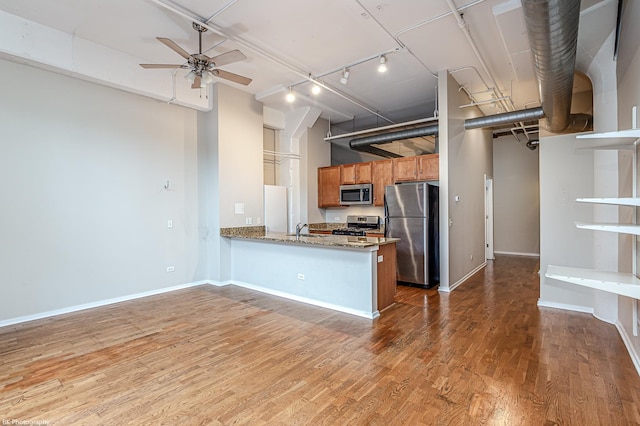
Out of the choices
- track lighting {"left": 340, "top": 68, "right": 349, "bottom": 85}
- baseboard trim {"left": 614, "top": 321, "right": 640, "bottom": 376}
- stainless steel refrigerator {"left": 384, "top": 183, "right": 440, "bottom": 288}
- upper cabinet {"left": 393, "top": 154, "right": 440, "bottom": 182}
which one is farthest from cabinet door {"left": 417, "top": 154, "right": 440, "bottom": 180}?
baseboard trim {"left": 614, "top": 321, "right": 640, "bottom": 376}

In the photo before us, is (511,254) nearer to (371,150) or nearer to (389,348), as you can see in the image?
(371,150)

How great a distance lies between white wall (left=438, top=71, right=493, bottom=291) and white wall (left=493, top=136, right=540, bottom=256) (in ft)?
6.87

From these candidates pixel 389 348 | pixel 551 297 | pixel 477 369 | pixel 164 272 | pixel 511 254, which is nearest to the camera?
pixel 477 369

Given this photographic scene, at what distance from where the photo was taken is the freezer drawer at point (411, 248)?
504 centimetres

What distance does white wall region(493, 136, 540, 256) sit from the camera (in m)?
8.03

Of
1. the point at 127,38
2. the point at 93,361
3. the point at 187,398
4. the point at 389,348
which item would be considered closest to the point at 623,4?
the point at 389,348

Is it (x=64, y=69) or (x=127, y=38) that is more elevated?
(x=127, y=38)

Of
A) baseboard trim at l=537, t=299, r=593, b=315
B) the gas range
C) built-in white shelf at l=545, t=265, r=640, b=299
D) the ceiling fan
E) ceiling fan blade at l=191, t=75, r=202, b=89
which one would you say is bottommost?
baseboard trim at l=537, t=299, r=593, b=315

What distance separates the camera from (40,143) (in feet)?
12.3

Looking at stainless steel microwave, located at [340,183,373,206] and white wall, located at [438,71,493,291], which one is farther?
stainless steel microwave, located at [340,183,373,206]

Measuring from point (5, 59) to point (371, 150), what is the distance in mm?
6427

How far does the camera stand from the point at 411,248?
5.17m

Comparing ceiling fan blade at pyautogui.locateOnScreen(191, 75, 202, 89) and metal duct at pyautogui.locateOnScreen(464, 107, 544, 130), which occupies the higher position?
ceiling fan blade at pyautogui.locateOnScreen(191, 75, 202, 89)

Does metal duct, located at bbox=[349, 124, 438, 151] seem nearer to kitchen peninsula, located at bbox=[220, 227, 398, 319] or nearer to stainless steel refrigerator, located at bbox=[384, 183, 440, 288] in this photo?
stainless steel refrigerator, located at bbox=[384, 183, 440, 288]
